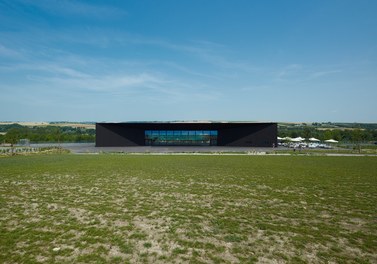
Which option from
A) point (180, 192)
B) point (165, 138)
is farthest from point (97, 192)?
point (165, 138)

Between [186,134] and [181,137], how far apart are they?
1486 millimetres

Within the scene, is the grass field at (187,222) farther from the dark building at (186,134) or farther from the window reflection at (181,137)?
the window reflection at (181,137)

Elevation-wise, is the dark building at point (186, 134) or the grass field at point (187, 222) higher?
the dark building at point (186, 134)

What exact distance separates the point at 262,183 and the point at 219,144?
138 ft

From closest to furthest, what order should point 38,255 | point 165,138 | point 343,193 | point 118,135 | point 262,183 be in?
point 38,255
point 343,193
point 262,183
point 118,135
point 165,138

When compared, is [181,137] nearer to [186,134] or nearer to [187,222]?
[186,134]

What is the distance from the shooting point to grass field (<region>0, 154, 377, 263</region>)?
5.68 m

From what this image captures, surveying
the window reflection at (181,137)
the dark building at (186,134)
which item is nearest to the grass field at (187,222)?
the dark building at (186,134)

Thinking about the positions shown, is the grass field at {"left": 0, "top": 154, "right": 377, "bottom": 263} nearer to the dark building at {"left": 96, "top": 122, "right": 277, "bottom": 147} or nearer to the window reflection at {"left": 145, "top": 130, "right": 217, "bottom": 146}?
the dark building at {"left": 96, "top": 122, "right": 277, "bottom": 147}

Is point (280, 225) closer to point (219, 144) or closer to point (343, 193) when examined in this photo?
point (343, 193)

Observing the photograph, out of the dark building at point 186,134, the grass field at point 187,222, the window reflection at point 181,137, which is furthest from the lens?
the window reflection at point 181,137

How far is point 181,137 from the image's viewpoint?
5847cm

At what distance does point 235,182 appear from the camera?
1470 centimetres

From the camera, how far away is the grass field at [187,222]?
5684 millimetres
